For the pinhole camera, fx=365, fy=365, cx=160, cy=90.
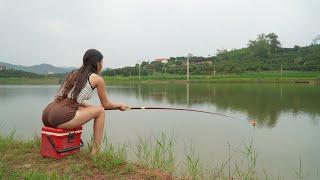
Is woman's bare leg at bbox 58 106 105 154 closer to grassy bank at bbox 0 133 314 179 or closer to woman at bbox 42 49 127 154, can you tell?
woman at bbox 42 49 127 154

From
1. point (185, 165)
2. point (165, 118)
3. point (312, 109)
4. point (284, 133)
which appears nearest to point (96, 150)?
point (185, 165)

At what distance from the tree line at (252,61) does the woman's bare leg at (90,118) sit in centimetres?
4342

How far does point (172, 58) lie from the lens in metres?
72.0

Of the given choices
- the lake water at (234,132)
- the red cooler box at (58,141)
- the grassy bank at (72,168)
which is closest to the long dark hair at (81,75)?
the red cooler box at (58,141)

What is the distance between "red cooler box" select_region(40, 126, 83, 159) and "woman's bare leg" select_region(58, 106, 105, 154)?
76mm

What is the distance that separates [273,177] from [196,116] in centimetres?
501

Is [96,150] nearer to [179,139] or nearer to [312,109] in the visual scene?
[179,139]

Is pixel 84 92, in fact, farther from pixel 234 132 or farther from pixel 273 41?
pixel 273 41

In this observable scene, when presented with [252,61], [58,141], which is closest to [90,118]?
[58,141]

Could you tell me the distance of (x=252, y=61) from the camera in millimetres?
53500

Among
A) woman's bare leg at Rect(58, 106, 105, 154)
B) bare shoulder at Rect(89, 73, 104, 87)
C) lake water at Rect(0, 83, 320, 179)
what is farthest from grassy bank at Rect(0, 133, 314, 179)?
bare shoulder at Rect(89, 73, 104, 87)

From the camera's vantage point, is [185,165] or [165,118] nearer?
[185,165]

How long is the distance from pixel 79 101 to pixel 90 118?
20cm

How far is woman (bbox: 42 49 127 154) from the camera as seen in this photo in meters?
3.42
